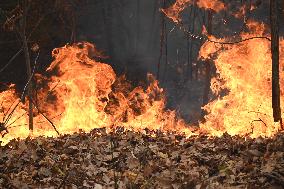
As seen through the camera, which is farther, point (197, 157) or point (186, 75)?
point (186, 75)

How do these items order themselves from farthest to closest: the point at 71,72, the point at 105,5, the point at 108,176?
the point at 105,5 < the point at 71,72 < the point at 108,176

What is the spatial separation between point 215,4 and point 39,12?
8.48 m

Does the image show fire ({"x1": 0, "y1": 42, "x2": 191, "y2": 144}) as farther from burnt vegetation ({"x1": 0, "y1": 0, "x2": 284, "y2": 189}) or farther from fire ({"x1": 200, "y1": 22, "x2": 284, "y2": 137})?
fire ({"x1": 200, "y1": 22, "x2": 284, "y2": 137})

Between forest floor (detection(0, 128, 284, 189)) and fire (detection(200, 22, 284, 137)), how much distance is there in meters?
2.56

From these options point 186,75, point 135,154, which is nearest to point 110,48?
point 186,75

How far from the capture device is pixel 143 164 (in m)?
6.77

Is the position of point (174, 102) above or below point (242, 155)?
above

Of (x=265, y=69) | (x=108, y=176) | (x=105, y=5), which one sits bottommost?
(x=108, y=176)

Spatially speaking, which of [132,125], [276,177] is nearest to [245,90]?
[132,125]

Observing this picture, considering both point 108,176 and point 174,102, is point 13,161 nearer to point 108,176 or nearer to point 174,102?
point 108,176

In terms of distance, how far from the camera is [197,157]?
6867mm

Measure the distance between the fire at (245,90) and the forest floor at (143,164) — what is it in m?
2.56

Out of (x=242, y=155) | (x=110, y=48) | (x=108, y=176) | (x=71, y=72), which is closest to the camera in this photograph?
(x=108, y=176)

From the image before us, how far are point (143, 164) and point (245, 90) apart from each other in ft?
18.5
